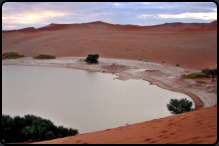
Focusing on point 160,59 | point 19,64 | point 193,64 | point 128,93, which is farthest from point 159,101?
point 19,64

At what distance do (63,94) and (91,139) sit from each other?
9.29 metres

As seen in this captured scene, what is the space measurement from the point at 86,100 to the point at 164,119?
6.83 meters

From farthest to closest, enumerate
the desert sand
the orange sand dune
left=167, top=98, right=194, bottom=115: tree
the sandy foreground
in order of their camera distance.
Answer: left=167, top=98, right=194, bottom=115: tree → the desert sand → the sandy foreground → the orange sand dune

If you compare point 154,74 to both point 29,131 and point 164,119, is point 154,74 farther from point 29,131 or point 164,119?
point 29,131

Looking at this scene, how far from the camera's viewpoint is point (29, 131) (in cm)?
768

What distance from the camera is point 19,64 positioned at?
26.4m

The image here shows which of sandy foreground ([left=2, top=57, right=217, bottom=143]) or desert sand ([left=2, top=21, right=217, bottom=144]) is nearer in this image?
sandy foreground ([left=2, top=57, right=217, bottom=143])

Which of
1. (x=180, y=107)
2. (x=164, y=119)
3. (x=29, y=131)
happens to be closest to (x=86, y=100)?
(x=29, y=131)

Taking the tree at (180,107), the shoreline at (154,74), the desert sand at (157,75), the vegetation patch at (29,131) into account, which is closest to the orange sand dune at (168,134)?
the desert sand at (157,75)

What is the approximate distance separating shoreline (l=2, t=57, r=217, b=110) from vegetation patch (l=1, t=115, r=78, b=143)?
7818mm

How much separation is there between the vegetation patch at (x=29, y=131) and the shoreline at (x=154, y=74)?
7.82m

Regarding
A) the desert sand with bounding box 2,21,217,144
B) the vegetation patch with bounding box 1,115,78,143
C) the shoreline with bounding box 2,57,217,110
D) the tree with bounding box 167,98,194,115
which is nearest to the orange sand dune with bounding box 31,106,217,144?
the desert sand with bounding box 2,21,217,144

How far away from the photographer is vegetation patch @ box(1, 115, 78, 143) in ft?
25.5

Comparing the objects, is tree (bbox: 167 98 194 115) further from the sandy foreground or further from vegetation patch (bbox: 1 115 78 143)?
vegetation patch (bbox: 1 115 78 143)
